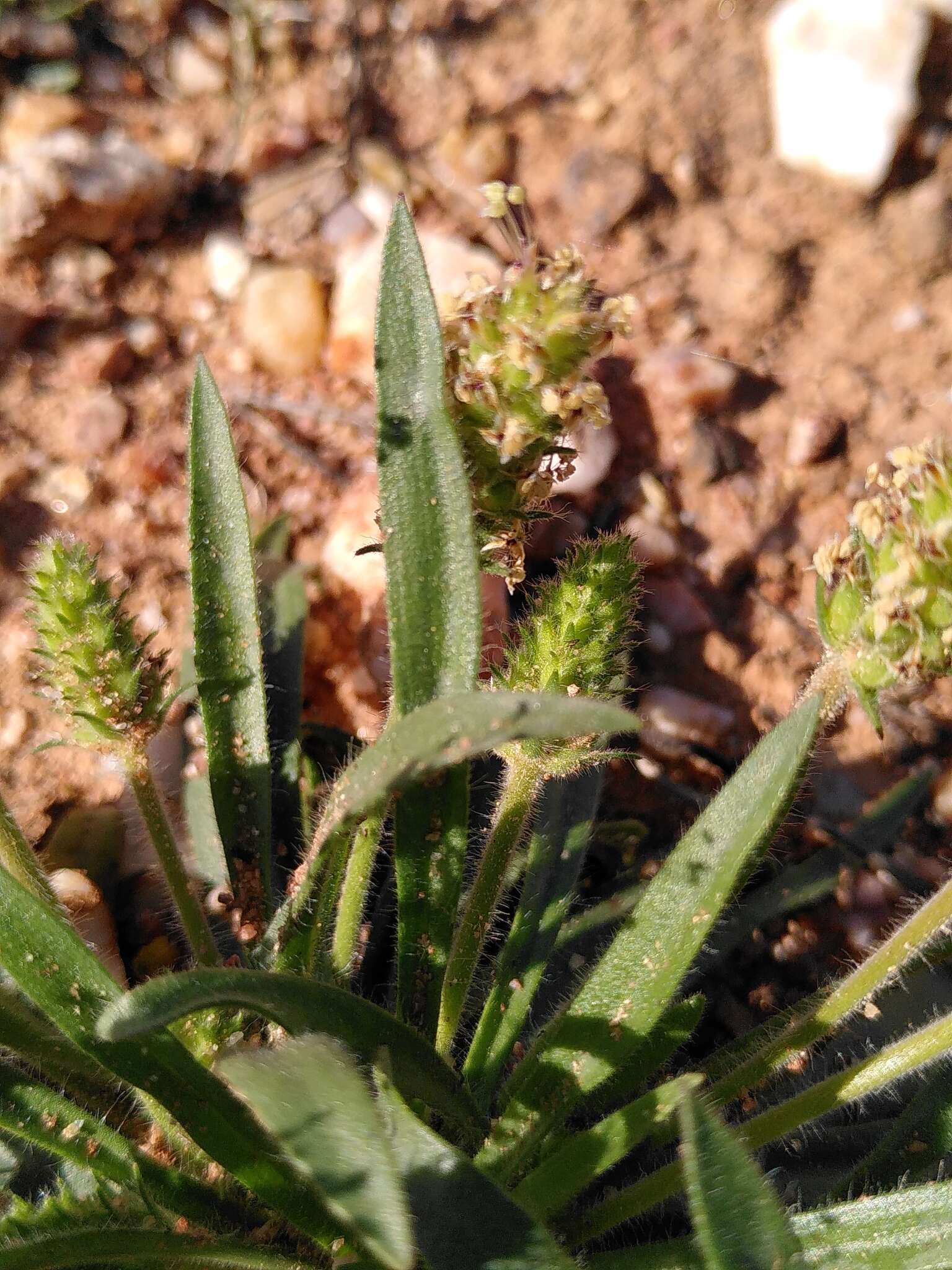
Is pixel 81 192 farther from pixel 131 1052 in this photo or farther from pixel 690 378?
pixel 131 1052

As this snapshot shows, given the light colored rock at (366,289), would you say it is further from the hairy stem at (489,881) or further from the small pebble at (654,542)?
the hairy stem at (489,881)

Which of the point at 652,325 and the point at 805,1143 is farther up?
the point at 652,325

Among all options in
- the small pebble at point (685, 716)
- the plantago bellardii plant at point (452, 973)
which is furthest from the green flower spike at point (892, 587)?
the small pebble at point (685, 716)

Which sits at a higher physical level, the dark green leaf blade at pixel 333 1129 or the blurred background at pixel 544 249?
the blurred background at pixel 544 249

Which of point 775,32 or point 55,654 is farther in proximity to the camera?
point 775,32

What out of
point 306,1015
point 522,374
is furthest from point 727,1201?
point 522,374

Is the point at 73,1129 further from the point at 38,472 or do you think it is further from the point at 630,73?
the point at 630,73

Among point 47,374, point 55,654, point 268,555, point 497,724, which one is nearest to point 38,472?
point 47,374
